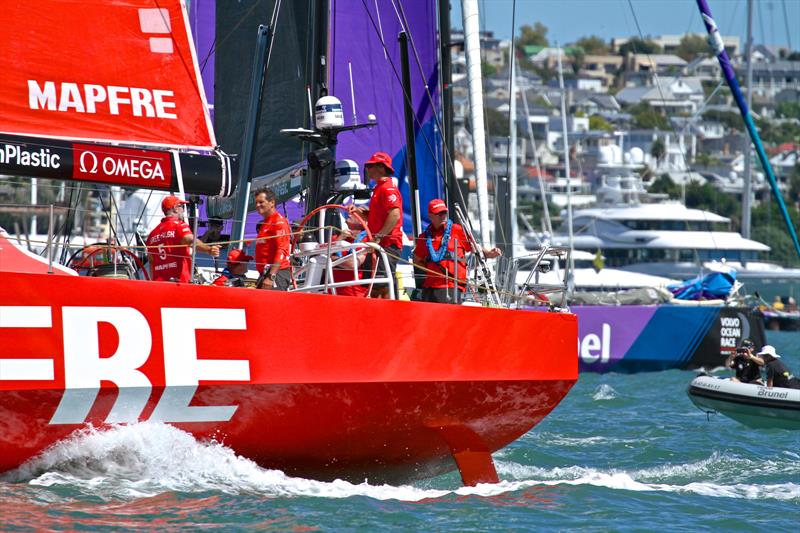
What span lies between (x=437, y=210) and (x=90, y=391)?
8.90 ft

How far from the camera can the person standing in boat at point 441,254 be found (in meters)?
8.80

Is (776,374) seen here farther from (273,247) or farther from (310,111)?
(273,247)

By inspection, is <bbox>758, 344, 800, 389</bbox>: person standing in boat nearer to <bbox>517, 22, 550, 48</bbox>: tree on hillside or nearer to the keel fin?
the keel fin

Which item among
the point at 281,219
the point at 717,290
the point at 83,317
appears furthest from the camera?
the point at 717,290

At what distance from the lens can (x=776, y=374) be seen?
14.4 m

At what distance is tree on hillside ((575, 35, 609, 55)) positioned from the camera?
598ft

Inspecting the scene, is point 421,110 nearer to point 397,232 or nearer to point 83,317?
point 397,232

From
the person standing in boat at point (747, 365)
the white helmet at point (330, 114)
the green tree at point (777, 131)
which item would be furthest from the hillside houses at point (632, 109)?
the white helmet at point (330, 114)

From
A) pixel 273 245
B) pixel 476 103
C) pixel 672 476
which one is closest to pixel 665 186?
pixel 476 103

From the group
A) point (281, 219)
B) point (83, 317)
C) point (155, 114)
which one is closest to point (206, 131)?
point (155, 114)

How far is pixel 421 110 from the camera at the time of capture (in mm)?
15617

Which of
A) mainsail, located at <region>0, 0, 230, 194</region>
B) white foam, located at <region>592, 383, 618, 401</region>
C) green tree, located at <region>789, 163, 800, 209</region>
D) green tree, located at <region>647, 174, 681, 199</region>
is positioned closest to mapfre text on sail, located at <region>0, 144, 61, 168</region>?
mainsail, located at <region>0, 0, 230, 194</region>

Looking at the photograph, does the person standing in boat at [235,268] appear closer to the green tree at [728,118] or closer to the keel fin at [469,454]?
the keel fin at [469,454]

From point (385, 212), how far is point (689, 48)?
17010cm
